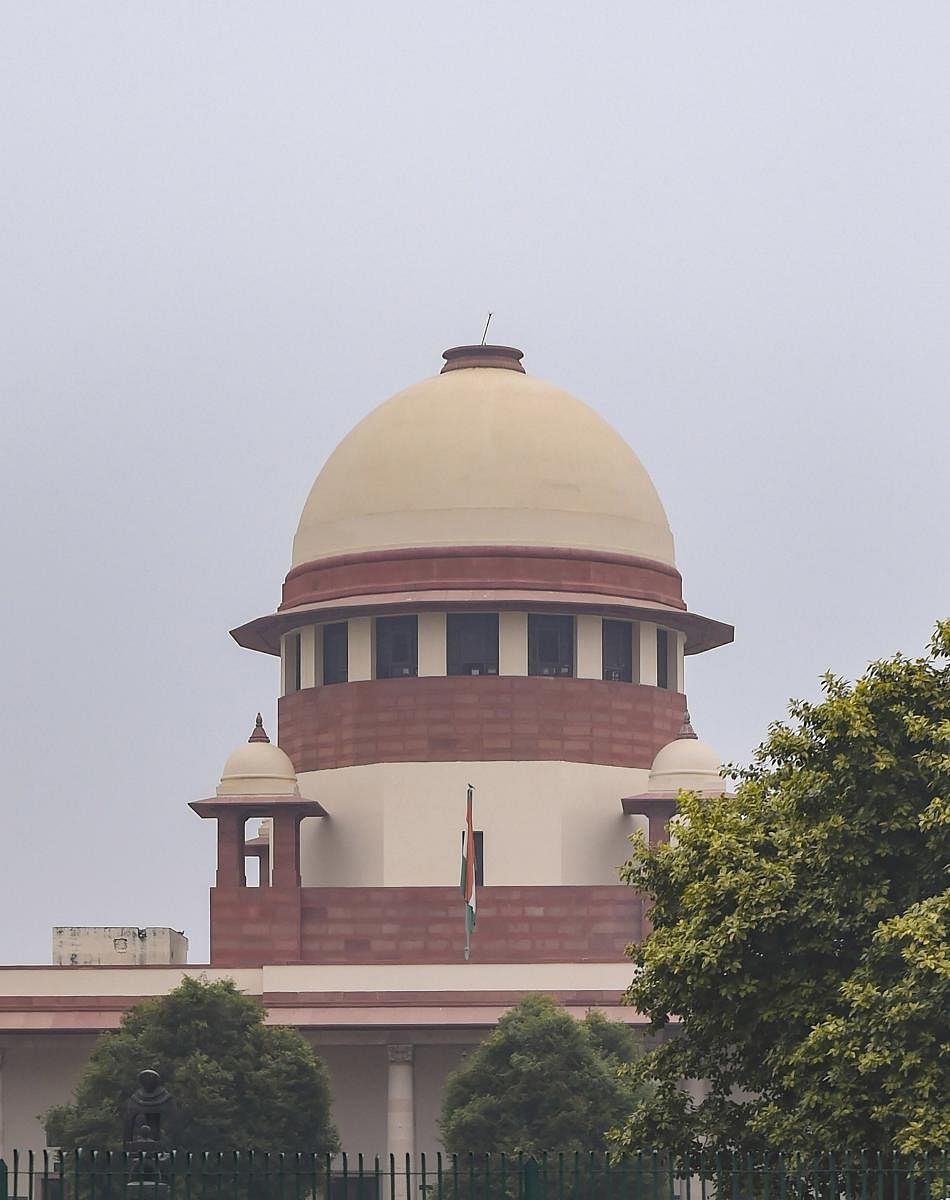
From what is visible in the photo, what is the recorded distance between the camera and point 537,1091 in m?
57.0

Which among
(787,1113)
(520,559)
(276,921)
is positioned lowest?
(787,1113)

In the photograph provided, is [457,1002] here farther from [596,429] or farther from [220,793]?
[596,429]

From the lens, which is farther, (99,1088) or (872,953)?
(99,1088)

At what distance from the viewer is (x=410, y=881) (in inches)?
2682

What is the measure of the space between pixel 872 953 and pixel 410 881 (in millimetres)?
34630

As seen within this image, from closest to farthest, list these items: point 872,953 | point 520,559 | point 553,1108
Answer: point 872,953 < point 553,1108 < point 520,559

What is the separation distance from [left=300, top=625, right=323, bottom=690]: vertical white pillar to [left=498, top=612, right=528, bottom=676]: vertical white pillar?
4440 mm

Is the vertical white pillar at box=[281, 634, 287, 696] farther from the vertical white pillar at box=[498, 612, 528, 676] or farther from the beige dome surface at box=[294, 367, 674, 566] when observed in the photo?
the vertical white pillar at box=[498, 612, 528, 676]

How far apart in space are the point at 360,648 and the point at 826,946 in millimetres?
36175

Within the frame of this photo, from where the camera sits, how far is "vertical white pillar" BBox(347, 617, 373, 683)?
70.3m

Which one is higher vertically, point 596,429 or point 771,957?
point 596,429

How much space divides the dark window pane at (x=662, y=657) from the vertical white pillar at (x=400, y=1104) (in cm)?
1170

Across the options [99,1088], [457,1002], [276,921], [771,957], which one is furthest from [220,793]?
[771,957]

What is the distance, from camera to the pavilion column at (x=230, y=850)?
221 feet
